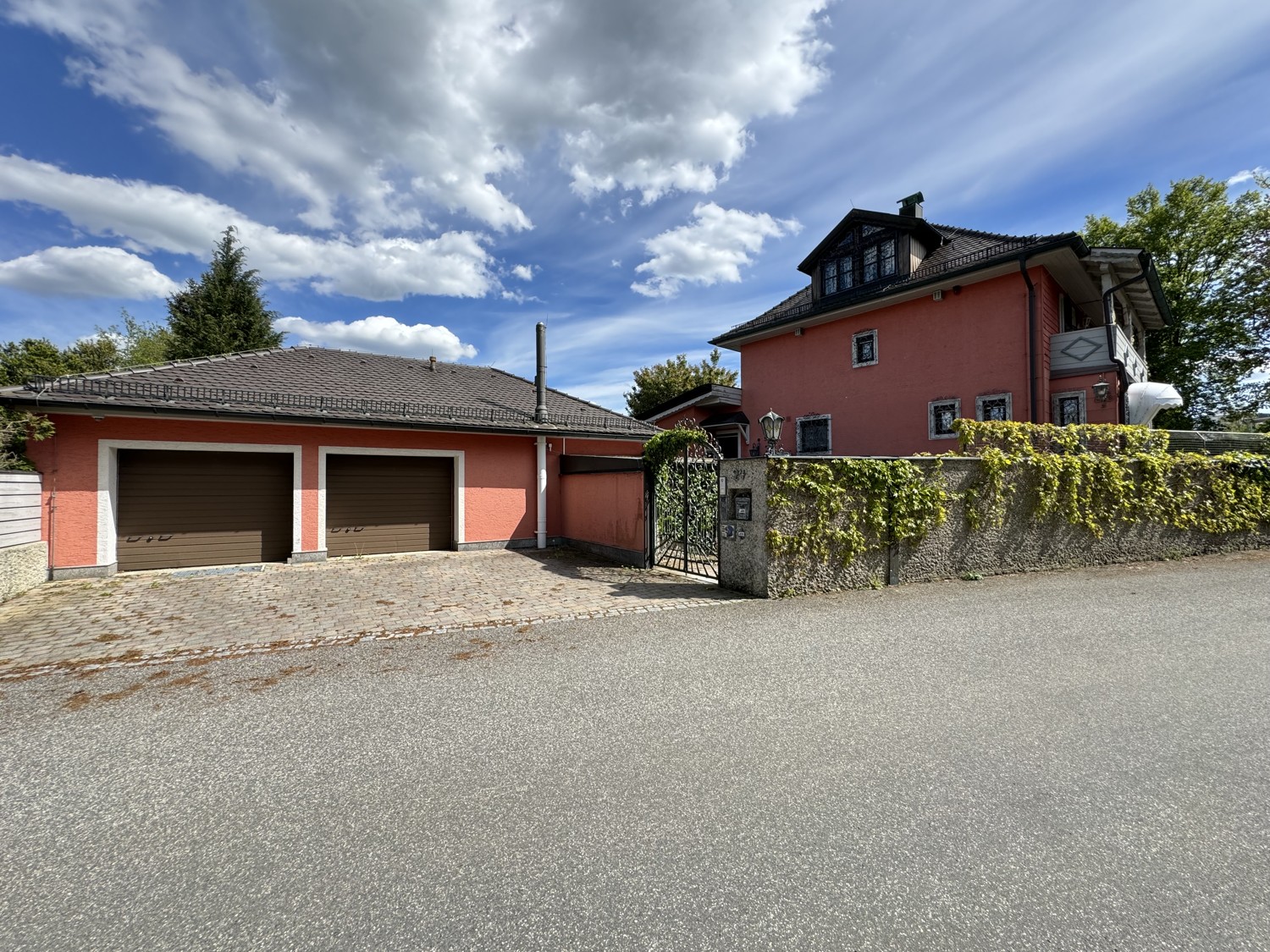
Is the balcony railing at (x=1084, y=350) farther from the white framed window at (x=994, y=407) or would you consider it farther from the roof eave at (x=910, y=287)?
the roof eave at (x=910, y=287)

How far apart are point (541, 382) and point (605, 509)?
4403 millimetres

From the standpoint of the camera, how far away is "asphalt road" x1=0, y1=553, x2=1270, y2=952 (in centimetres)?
189

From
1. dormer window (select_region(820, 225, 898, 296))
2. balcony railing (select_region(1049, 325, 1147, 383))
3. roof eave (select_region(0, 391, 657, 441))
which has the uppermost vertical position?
dormer window (select_region(820, 225, 898, 296))

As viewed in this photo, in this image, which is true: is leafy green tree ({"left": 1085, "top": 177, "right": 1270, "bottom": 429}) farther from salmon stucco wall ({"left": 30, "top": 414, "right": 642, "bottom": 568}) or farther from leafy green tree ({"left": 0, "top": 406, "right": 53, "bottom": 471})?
leafy green tree ({"left": 0, "top": 406, "right": 53, "bottom": 471})

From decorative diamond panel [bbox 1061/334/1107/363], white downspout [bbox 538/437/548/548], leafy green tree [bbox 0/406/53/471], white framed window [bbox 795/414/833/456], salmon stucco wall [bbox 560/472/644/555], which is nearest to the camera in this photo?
leafy green tree [bbox 0/406/53/471]

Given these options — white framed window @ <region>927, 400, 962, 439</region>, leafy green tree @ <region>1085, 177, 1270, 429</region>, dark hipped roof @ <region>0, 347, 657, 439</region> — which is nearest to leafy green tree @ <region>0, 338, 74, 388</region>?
dark hipped roof @ <region>0, 347, 657, 439</region>

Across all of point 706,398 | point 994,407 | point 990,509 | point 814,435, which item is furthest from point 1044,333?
point 706,398

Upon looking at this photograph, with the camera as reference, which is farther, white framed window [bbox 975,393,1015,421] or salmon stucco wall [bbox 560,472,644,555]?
white framed window [bbox 975,393,1015,421]

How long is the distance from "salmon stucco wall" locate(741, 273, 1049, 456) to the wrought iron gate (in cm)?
829

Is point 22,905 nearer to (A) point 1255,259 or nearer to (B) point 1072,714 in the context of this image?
(B) point 1072,714

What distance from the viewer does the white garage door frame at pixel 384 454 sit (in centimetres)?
1076

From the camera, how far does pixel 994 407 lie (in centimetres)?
1358

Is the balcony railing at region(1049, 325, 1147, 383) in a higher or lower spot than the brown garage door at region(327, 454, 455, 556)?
higher

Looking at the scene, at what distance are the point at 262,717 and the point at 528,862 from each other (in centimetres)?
244
